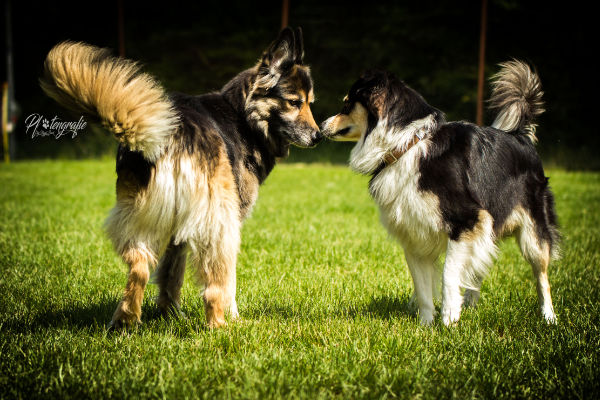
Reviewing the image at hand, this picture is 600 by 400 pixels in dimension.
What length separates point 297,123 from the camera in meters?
3.99

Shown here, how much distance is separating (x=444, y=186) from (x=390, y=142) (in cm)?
47

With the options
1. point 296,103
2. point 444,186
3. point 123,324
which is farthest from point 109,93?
point 444,186

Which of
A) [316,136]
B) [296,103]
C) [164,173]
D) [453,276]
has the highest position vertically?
[296,103]

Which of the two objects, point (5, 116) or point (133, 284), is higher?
point (5, 116)

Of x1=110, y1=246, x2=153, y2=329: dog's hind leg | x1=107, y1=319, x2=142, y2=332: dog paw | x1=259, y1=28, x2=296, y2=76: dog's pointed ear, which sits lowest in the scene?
x1=107, y1=319, x2=142, y2=332: dog paw

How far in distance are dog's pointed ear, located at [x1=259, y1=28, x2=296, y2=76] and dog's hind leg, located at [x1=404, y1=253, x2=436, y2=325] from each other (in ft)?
5.41

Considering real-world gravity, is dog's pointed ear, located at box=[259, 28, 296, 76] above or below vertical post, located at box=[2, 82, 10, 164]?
above

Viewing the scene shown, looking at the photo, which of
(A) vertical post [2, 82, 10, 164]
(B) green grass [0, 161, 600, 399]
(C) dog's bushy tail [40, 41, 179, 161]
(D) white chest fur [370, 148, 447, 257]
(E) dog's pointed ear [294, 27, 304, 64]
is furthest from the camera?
(A) vertical post [2, 82, 10, 164]

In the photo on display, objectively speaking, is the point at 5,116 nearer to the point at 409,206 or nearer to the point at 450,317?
the point at 409,206

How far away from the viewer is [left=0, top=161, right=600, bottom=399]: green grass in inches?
101

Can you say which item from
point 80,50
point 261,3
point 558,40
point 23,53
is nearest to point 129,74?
point 80,50

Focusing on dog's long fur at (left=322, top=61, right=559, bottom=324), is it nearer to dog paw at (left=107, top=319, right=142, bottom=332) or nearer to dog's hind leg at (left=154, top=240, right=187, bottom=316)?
dog's hind leg at (left=154, top=240, right=187, bottom=316)

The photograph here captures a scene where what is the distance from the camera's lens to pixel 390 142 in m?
3.57

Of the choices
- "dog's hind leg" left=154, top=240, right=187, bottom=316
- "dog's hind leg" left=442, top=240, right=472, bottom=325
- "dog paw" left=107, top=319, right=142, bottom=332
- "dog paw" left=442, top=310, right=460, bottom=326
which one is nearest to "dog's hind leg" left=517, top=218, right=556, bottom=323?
"dog's hind leg" left=442, top=240, right=472, bottom=325
